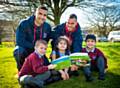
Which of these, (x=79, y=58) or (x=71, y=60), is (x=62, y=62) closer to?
(x=71, y=60)

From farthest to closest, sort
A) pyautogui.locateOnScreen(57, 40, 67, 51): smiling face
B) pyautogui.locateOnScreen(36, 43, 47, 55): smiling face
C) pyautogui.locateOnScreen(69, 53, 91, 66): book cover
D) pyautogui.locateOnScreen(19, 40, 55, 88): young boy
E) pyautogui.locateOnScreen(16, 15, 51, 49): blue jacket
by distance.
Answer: pyautogui.locateOnScreen(16, 15, 51, 49): blue jacket → pyautogui.locateOnScreen(57, 40, 67, 51): smiling face → pyautogui.locateOnScreen(69, 53, 91, 66): book cover → pyautogui.locateOnScreen(36, 43, 47, 55): smiling face → pyautogui.locateOnScreen(19, 40, 55, 88): young boy

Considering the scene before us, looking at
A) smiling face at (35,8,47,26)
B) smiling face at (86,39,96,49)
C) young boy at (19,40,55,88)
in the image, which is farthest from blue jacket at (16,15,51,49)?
smiling face at (86,39,96,49)

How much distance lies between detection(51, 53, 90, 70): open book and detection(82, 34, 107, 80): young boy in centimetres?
41

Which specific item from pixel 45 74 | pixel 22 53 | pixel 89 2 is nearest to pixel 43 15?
pixel 22 53

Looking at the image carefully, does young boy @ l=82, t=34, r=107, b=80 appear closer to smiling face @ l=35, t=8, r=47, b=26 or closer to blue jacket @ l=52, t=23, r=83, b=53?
blue jacket @ l=52, t=23, r=83, b=53

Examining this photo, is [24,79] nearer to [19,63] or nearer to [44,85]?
[44,85]

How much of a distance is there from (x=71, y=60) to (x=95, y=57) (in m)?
0.92

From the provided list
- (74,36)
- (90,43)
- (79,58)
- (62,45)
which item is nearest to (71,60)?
(79,58)

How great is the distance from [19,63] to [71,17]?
1423mm

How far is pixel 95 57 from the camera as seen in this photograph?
6887mm

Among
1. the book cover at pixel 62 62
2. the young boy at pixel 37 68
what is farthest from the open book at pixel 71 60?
the young boy at pixel 37 68

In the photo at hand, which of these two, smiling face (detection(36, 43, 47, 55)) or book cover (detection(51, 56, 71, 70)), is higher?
smiling face (detection(36, 43, 47, 55))

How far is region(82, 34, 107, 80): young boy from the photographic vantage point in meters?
6.56

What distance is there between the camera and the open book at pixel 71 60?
5.95m
